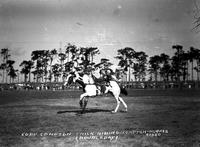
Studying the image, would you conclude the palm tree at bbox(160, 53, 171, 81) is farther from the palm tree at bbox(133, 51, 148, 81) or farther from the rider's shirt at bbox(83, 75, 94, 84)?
the rider's shirt at bbox(83, 75, 94, 84)

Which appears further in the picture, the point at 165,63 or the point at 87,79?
the point at 165,63

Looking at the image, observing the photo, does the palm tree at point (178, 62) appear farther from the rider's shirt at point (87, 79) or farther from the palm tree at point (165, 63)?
the rider's shirt at point (87, 79)

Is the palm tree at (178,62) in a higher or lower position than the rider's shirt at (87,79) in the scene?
higher

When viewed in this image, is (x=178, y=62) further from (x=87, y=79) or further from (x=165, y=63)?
(x=87, y=79)

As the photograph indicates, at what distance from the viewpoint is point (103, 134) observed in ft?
25.7

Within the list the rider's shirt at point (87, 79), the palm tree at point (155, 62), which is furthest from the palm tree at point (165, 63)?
the rider's shirt at point (87, 79)

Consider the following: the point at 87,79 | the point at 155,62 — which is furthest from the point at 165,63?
the point at 87,79

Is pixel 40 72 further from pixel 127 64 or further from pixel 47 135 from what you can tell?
pixel 47 135

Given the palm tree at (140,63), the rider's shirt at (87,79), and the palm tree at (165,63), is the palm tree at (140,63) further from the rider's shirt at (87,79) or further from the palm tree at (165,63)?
the rider's shirt at (87,79)

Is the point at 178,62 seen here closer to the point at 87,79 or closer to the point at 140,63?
the point at 140,63

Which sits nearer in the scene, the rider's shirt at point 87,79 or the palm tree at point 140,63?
the rider's shirt at point 87,79

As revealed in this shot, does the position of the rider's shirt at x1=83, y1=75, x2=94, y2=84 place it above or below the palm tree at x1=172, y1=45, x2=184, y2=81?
below

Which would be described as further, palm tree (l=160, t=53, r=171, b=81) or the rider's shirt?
palm tree (l=160, t=53, r=171, b=81)

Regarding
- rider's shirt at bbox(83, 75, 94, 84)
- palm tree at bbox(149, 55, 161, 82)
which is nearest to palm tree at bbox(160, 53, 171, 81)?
palm tree at bbox(149, 55, 161, 82)
